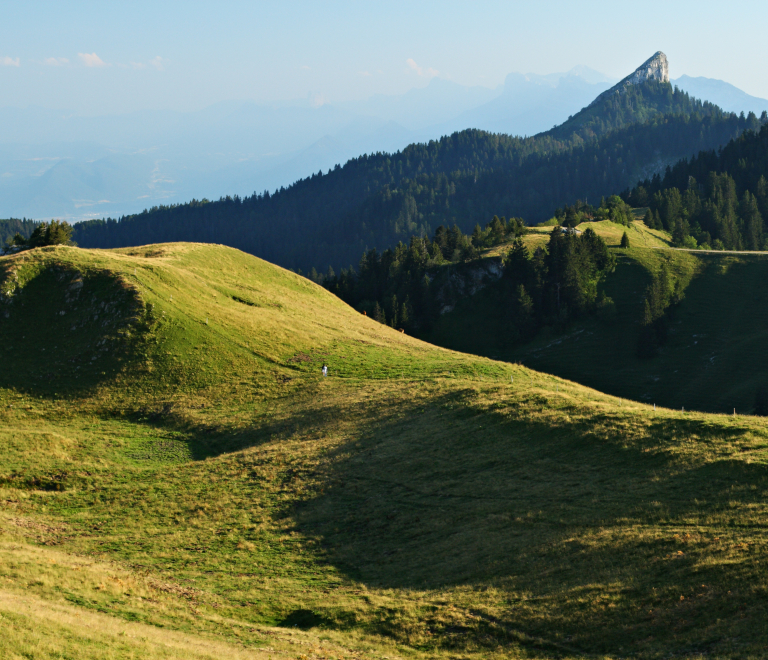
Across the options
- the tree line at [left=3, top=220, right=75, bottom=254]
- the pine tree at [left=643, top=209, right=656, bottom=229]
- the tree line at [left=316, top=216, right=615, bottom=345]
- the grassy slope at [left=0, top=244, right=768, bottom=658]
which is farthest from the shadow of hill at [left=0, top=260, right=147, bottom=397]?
the pine tree at [left=643, top=209, right=656, bottom=229]

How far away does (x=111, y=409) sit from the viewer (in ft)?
177

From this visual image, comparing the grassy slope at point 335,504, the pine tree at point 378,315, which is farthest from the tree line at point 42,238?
the pine tree at point 378,315

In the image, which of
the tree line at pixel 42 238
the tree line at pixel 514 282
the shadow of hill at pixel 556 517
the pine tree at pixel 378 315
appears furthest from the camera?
the pine tree at pixel 378 315

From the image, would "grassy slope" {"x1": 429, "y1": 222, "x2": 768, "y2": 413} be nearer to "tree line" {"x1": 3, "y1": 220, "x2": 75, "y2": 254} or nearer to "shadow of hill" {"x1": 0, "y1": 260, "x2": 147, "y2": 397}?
"shadow of hill" {"x1": 0, "y1": 260, "x2": 147, "y2": 397}

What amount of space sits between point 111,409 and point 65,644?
3864 centimetres

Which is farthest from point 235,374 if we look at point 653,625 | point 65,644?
point 653,625

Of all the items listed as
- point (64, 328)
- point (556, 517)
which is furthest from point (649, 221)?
point (556, 517)

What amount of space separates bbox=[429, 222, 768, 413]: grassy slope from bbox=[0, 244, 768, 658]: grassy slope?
43.6 m

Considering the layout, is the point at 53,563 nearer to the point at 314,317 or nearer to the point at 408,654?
the point at 408,654

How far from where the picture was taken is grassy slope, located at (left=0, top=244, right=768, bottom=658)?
22109 millimetres

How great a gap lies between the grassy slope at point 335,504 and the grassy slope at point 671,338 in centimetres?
4362

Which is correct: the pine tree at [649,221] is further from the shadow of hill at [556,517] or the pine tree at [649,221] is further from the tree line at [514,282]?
the shadow of hill at [556,517]

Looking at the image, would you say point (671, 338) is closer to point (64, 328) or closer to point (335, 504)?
point (335, 504)

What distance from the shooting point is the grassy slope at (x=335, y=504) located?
2211cm
